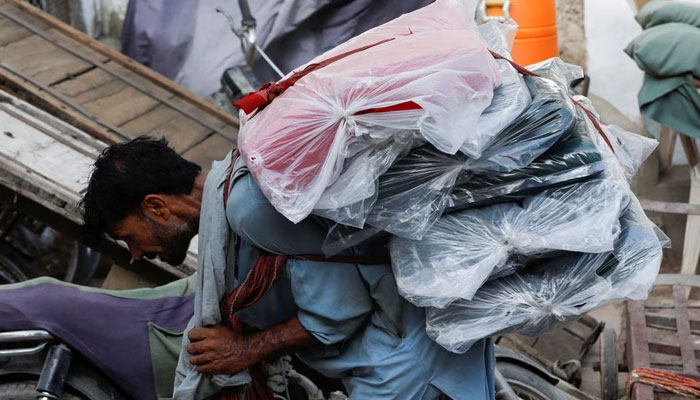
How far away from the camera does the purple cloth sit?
8.87 ft

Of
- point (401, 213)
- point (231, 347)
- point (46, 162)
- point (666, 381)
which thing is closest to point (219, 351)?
point (231, 347)

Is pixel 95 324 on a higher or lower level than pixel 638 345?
higher

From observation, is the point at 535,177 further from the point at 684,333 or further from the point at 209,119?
the point at 209,119

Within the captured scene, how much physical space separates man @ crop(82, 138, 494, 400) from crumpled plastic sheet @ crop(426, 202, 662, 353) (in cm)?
19

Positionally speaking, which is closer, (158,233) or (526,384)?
(158,233)

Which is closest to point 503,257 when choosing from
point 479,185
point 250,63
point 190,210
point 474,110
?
point 479,185

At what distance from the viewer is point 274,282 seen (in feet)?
7.55

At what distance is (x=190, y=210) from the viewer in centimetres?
243

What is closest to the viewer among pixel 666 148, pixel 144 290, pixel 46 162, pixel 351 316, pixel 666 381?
pixel 351 316

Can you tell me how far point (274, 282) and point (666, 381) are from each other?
6.22 ft

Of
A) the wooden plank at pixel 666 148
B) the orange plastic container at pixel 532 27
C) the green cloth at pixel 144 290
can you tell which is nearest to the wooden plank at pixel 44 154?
the green cloth at pixel 144 290

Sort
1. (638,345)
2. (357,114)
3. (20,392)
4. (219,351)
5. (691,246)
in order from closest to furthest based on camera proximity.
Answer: (357,114), (219,351), (20,392), (638,345), (691,246)

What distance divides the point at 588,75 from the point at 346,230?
4.22 m

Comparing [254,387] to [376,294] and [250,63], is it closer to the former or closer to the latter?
[376,294]
